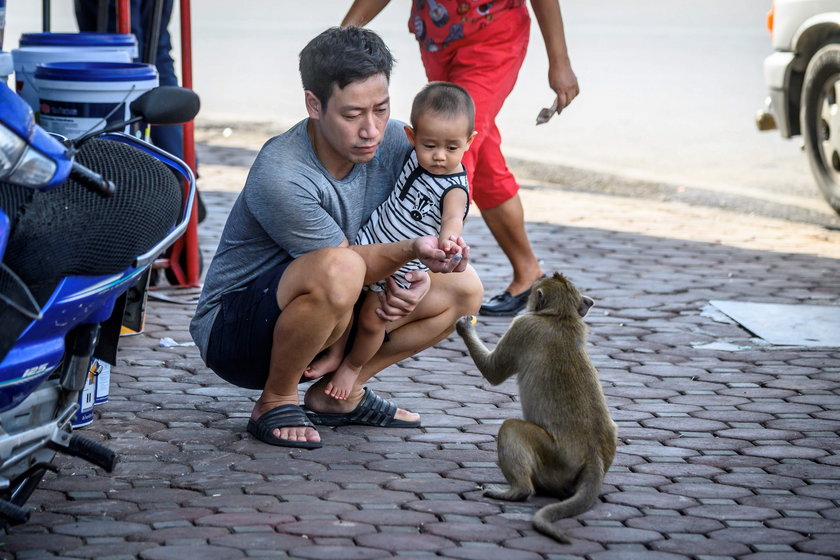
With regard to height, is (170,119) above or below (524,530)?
above

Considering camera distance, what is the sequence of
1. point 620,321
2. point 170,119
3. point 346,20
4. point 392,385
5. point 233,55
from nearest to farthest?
point 170,119 → point 392,385 → point 346,20 → point 620,321 → point 233,55

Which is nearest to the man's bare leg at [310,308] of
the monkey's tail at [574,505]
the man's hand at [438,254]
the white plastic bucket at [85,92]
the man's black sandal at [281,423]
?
the man's black sandal at [281,423]

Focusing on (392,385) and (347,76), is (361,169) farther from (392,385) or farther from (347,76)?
(392,385)

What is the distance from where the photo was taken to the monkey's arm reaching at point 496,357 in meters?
3.86

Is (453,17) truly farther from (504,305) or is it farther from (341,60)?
(341,60)

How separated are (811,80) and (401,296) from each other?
16.7 feet

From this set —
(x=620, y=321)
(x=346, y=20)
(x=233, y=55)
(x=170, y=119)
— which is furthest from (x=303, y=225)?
(x=233, y=55)

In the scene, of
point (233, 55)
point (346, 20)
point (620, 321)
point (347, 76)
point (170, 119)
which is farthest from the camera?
point (233, 55)

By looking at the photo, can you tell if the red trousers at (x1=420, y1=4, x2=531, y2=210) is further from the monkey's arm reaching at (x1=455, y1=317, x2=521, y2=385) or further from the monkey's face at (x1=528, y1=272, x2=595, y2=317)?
the monkey's face at (x1=528, y1=272, x2=595, y2=317)

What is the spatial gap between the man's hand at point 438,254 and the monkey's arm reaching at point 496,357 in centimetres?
28

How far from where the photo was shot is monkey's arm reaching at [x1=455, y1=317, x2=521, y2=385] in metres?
3.86

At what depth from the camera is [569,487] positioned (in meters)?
3.65

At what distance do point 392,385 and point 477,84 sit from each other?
149 cm

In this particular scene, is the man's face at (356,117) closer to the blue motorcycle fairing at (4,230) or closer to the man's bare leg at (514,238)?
the blue motorcycle fairing at (4,230)
